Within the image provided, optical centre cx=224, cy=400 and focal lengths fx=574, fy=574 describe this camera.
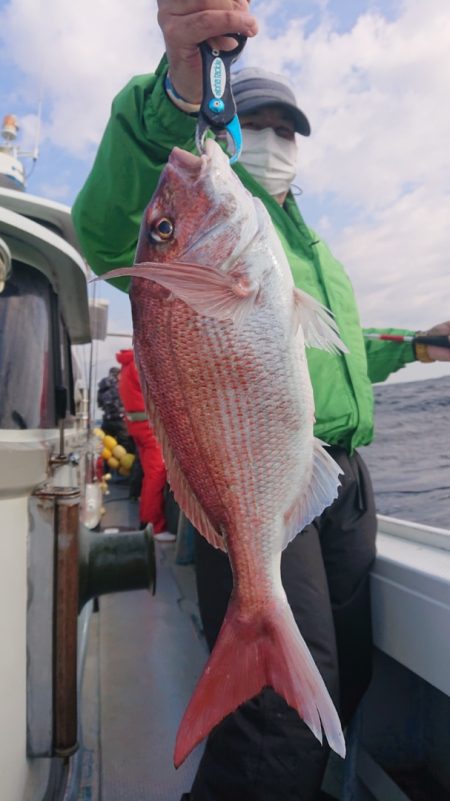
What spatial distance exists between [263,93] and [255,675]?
181 cm

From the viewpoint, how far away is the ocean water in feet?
11.9

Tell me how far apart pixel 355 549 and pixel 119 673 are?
71.1 inches

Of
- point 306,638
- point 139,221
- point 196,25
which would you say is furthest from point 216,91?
point 306,638

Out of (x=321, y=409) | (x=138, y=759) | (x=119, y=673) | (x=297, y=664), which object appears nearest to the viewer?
(x=297, y=664)

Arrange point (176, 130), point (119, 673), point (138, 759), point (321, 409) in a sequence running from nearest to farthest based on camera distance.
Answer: point (176, 130)
point (321, 409)
point (138, 759)
point (119, 673)

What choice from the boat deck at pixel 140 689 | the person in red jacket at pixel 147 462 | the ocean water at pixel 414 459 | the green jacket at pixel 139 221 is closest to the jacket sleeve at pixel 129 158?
the green jacket at pixel 139 221

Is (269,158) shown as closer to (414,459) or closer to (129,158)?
(129,158)

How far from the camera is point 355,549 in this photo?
2035 millimetres

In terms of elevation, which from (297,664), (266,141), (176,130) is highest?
(266,141)

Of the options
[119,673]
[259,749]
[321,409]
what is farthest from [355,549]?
[119,673]

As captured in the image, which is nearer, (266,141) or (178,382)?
(178,382)

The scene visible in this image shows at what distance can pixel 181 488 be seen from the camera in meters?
1.21

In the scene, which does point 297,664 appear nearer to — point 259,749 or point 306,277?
point 259,749

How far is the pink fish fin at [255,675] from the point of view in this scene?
1065 millimetres
